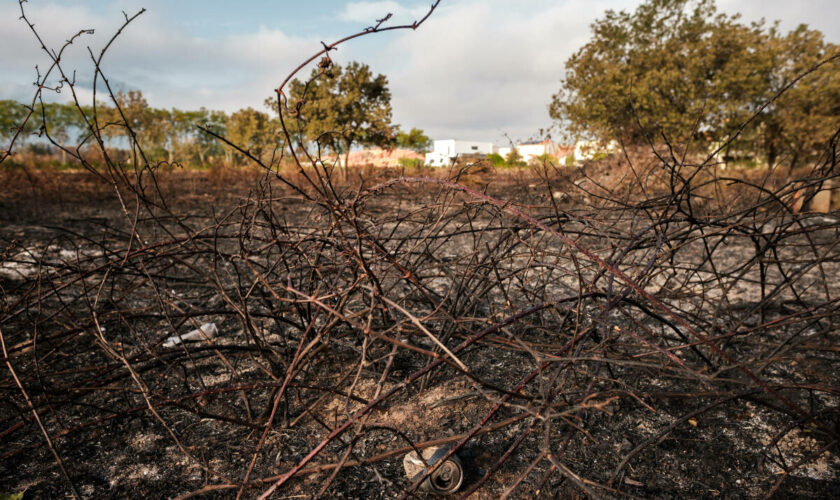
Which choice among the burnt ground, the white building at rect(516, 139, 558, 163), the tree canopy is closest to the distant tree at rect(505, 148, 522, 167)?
the white building at rect(516, 139, 558, 163)

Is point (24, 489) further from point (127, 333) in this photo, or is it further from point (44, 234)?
point (44, 234)

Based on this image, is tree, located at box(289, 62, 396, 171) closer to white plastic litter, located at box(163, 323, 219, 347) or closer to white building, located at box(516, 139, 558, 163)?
white building, located at box(516, 139, 558, 163)

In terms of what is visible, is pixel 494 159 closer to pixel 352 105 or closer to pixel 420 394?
Result: pixel 420 394

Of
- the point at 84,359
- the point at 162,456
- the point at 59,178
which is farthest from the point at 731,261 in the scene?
the point at 59,178

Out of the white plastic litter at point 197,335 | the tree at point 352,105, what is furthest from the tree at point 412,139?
the white plastic litter at point 197,335

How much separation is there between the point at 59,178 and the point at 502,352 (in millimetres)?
11140

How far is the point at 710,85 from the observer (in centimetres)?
1597

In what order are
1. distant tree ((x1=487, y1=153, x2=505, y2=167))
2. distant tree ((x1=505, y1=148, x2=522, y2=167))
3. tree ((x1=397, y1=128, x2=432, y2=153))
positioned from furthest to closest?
1. tree ((x1=397, y1=128, x2=432, y2=153))
2. distant tree ((x1=505, y1=148, x2=522, y2=167))
3. distant tree ((x1=487, y1=153, x2=505, y2=167))

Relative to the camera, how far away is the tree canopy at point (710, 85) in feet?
49.3

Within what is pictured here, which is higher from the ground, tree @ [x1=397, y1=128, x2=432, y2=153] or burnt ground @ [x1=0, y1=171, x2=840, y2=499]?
tree @ [x1=397, y1=128, x2=432, y2=153]

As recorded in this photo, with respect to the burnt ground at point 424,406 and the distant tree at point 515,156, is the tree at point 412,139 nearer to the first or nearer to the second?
the distant tree at point 515,156

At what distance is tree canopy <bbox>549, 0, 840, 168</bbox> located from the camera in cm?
1502

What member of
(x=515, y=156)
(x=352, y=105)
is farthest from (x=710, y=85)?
(x=515, y=156)


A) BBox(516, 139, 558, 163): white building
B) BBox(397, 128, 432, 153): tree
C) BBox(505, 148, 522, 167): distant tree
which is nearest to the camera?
BBox(516, 139, 558, 163): white building
